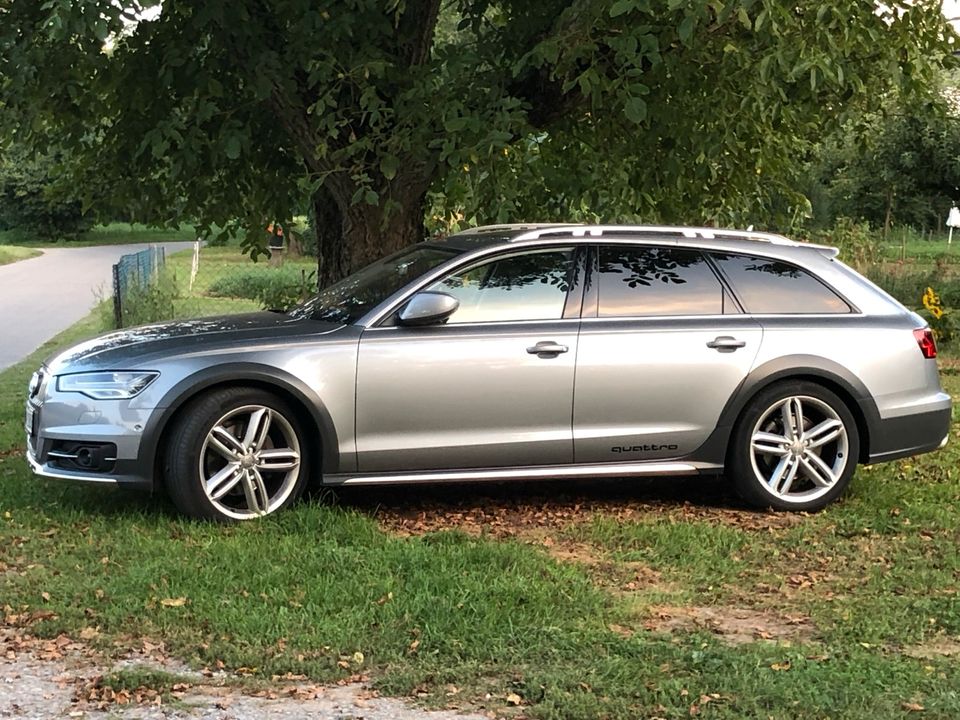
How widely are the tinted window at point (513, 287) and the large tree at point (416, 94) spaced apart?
127 cm

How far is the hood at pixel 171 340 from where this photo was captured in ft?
21.9

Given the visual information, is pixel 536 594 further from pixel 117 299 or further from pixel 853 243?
pixel 853 243

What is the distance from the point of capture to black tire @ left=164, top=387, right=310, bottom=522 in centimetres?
653

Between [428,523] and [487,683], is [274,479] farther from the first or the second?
[487,683]

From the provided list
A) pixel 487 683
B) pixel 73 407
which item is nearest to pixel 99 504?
pixel 73 407

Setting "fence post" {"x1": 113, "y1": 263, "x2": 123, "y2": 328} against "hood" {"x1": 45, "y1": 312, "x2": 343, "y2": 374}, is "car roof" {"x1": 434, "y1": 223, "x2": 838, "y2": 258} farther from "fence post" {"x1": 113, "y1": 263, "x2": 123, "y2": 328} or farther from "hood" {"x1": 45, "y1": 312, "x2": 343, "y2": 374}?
"fence post" {"x1": 113, "y1": 263, "x2": 123, "y2": 328}

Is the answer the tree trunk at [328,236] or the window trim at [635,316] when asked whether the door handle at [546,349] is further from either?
the tree trunk at [328,236]

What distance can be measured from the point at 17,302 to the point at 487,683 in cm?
2261

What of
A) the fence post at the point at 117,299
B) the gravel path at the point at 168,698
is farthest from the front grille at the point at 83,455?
the fence post at the point at 117,299

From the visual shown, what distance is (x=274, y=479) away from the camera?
6805 mm

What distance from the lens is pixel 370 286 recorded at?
7.44 metres

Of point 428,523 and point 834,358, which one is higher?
point 834,358

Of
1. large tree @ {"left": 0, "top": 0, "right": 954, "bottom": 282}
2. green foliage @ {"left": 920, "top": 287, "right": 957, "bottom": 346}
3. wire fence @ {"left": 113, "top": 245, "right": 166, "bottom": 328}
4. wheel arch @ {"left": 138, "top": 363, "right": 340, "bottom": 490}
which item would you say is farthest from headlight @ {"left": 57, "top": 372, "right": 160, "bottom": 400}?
green foliage @ {"left": 920, "top": 287, "right": 957, "bottom": 346}

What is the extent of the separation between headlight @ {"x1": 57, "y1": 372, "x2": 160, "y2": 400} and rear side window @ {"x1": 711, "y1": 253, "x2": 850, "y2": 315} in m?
3.24
